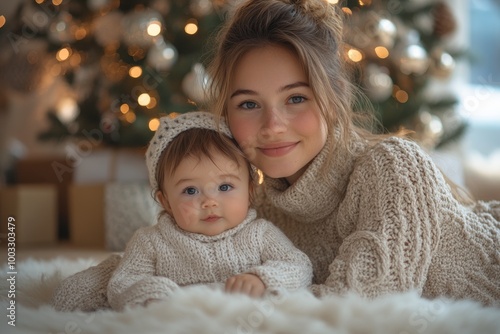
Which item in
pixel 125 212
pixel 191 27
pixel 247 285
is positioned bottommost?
pixel 125 212

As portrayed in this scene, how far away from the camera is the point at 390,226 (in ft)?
3.33

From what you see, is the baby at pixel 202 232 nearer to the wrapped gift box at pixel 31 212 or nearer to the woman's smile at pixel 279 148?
the woman's smile at pixel 279 148

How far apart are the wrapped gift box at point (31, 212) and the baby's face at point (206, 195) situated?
1.67 meters

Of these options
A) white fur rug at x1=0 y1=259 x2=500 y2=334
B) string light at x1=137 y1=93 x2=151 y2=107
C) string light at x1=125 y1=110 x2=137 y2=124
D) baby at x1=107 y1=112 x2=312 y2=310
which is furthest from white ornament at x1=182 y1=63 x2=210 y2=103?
white fur rug at x1=0 y1=259 x2=500 y2=334

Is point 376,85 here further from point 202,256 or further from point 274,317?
point 274,317

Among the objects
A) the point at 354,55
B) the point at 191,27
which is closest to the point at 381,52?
the point at 354,55

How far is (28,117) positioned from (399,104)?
8.06ft

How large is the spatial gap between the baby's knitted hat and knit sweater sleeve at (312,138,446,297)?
290 millimetres

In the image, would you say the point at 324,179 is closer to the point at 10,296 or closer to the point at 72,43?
the point at 10,296

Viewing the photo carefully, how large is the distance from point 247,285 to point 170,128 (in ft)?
1.12

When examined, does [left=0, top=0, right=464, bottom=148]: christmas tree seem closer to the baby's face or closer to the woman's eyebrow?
the woman's eyebrow

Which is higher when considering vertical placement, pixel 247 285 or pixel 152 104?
pixel 152 104

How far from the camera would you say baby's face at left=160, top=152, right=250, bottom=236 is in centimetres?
105

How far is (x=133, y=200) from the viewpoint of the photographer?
6.98 feet
